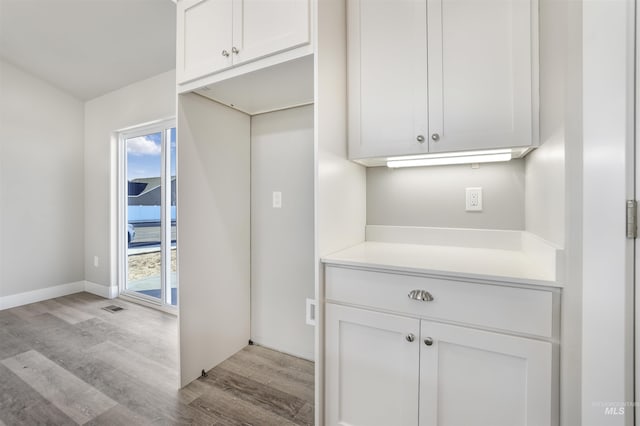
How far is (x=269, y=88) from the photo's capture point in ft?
5.25

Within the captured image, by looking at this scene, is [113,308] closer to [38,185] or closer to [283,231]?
[38,185]

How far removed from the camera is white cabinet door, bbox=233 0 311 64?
4.01 ft

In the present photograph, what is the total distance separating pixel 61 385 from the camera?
1.68m

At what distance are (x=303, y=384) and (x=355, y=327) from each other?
2.55 feet

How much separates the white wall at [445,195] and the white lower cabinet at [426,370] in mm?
624

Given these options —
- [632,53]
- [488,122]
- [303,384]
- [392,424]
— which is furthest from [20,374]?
[632,53]

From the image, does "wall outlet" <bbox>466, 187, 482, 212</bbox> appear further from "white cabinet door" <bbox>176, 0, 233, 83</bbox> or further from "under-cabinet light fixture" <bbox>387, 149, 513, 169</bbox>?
"white cabinet door" <bbox>176, 0, 233, 83</bbox>

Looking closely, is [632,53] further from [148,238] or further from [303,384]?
[148,238]

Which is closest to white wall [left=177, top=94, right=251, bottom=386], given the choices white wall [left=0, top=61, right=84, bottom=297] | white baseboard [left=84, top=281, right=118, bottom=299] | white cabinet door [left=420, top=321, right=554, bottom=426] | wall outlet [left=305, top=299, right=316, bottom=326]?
wall outlet [left=305, top=299, right=316, bottom=326]

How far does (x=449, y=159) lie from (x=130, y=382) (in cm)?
223

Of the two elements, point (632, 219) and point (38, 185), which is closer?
point (632, 219)

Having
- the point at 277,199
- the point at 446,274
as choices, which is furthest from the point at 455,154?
the point at 277,199

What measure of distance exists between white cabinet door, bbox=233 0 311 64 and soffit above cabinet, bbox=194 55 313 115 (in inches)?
2.9

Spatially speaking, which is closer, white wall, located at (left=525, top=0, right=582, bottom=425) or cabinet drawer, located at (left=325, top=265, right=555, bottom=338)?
white wall, located at (left=525, top=0, right=582, bottom=425)
